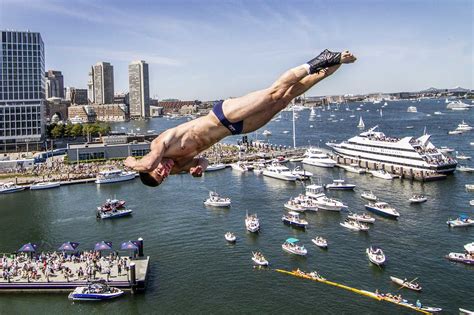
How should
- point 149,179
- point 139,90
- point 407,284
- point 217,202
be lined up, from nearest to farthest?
point 149,179 < point 407,284 < point 217,202 < point 139,90

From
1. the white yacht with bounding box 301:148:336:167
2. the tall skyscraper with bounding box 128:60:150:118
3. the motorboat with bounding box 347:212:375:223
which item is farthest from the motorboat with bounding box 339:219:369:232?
the tall skyscraper with bounding box 128:60:150:118

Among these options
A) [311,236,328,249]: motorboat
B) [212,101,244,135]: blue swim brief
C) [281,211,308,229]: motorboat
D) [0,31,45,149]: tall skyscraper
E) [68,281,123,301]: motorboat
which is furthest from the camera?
[0,31,45,149]: tall skyscraper

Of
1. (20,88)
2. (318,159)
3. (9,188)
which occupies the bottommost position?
(9,188)

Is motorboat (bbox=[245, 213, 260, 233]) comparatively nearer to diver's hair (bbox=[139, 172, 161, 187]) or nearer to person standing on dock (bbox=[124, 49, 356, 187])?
person standing on dock (bbox=[124, 49, 356, 187])

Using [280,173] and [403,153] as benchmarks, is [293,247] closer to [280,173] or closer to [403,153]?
[280,173]

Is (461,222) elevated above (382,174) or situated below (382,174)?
below

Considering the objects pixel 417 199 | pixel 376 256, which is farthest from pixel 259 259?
pixel 417 199

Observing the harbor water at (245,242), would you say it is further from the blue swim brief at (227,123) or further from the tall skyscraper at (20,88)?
the tall skyscraper at (20,88)

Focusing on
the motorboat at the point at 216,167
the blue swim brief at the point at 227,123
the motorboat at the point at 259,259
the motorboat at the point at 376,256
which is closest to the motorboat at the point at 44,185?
the motorboat at the point at 216,167
